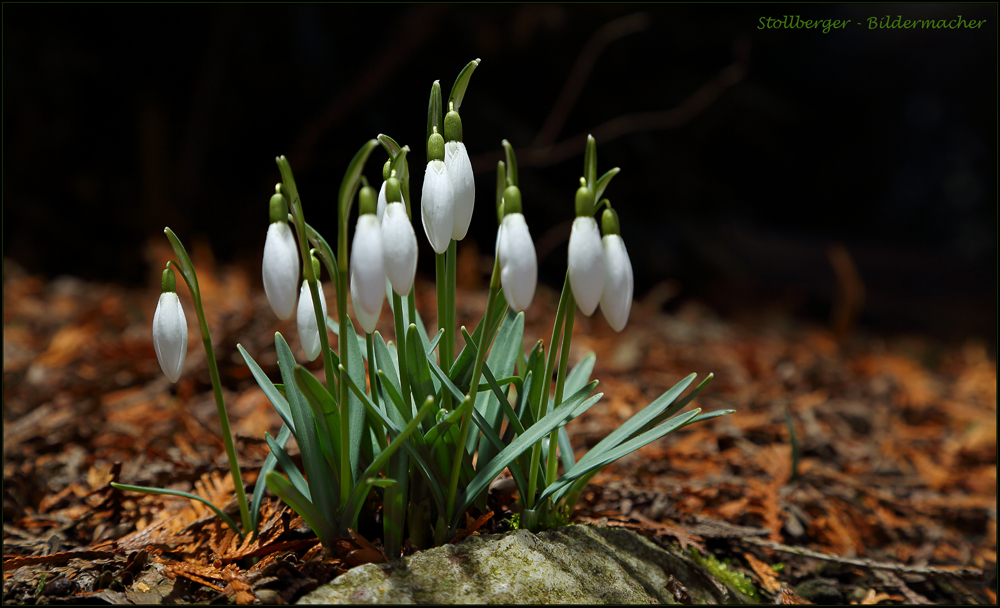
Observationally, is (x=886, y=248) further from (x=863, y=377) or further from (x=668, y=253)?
(x=863, y=377)

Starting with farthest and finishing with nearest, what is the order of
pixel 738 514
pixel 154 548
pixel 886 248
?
pixel 886 248, pixel 738 514, pixel 154 548

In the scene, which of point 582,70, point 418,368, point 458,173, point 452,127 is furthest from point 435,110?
point 582,70

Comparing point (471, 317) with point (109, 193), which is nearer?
point (471, 317)

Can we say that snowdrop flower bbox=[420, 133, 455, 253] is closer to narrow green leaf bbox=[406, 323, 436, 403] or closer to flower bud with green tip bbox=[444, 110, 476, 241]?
flower bud with green tip bbox=[444, 110, 476, 241]

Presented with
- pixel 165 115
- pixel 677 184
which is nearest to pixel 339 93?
pixel 165 115

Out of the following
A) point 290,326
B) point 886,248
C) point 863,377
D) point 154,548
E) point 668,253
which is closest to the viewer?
point 154,548

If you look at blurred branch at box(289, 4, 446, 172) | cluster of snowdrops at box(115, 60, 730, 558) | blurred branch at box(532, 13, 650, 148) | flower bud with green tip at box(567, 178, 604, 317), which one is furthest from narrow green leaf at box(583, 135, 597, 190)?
blurred branch at box(289, 4, 446, 172)

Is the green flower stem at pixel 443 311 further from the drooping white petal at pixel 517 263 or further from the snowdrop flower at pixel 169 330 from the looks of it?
the snowdrop flower at pixel 169 330

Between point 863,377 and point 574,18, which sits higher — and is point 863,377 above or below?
below
